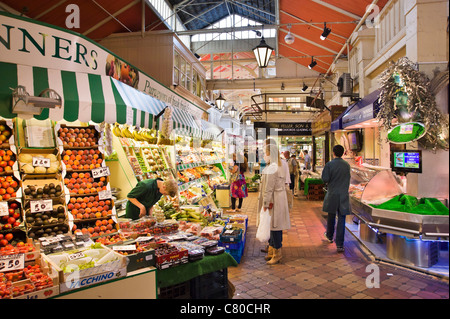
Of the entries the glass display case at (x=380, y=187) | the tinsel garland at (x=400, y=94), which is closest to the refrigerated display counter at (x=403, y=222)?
the glass display case at (x=380, y=187)

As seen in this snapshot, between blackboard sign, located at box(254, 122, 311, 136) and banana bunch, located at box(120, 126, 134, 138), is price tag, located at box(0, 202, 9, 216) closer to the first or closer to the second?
banana bunch, located at box(120, 126, 134, 138)

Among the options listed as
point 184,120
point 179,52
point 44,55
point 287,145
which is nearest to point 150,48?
point 179,52

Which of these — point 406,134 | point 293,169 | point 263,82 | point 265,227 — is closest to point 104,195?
point 265,227

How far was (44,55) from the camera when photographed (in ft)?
15.0

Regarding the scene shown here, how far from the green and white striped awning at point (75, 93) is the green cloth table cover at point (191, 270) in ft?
7.98

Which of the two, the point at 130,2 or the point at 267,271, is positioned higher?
the point at 130,2

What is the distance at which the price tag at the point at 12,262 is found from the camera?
2.96 metres

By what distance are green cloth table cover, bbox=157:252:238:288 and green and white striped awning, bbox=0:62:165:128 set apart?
2.43m

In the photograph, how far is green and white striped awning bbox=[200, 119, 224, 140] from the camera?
10.9 metres

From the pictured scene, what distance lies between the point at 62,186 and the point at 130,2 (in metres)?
7.78

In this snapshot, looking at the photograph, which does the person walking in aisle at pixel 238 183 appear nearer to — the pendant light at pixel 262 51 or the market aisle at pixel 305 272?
the market aisle at pixel 305 272
